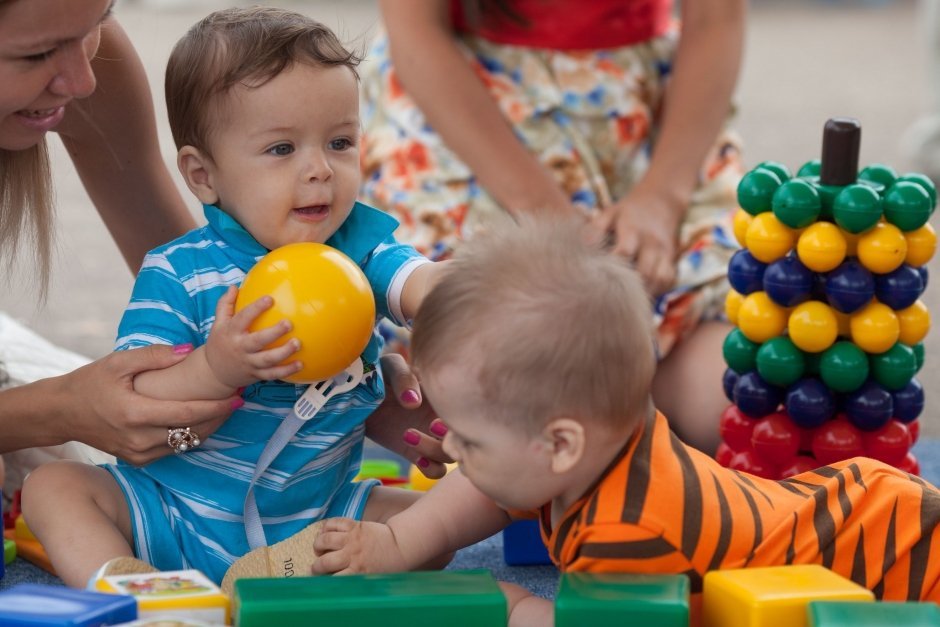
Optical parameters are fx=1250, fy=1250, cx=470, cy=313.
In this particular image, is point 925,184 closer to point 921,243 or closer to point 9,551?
point 921,243

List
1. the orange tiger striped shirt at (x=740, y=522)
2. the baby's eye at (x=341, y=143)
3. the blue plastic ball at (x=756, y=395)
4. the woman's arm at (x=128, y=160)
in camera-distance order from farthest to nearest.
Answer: the woman's arm at (x=128, y=160)
the blue plastic ball at (x=756, y=395)
the baby's eye at (x=341, y=143)
the orange tiger striped shirt at (x=740, y=522)

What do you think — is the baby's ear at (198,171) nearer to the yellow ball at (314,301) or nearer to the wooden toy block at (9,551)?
the yellow ball at (314,301)

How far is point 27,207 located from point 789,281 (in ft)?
3.01

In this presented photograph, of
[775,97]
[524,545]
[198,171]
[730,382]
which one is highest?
[198,171]

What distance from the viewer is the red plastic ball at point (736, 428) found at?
5.00 ft

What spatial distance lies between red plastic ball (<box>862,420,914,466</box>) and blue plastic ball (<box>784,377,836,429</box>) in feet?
0.18

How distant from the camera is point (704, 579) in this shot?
1.02 m

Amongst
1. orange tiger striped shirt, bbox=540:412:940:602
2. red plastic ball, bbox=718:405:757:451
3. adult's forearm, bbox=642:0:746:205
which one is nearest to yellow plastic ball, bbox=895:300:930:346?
red plastic ball, bbox=718:405:757:451

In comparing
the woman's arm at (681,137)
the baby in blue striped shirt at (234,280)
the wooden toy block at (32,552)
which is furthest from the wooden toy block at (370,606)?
the woman's arm at (681,137)

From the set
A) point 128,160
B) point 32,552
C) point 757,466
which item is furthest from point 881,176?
point 32,552

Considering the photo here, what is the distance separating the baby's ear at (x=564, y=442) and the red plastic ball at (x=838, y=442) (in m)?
0.54

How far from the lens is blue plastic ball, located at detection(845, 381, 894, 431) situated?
1.44 m

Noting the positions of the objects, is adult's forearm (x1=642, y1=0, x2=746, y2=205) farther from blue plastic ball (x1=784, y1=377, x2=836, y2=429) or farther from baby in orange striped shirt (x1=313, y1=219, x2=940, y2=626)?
baby in orange striped shirt (x1=313, y1=219, x2=940, y2=626)

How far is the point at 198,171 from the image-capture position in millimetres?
1272
